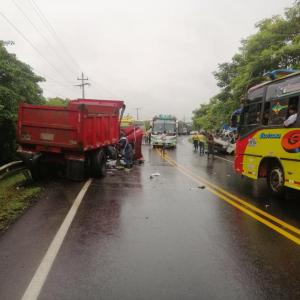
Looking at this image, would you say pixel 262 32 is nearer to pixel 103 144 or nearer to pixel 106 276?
pixel 103 144

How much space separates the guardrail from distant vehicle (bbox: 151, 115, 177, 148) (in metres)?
21.5

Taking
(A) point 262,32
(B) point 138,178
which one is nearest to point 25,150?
(B) point 138,178

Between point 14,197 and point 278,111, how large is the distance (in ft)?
23.3

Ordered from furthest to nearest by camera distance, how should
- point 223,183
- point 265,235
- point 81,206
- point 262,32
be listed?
point 262,32
point 223,183
point 81,206
point 265,235

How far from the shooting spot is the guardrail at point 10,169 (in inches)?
490

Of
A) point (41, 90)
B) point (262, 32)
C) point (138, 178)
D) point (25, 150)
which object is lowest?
point (138, 178)

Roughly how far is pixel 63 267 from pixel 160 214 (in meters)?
3.24

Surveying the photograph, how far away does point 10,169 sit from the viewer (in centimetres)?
1384

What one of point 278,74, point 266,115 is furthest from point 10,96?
point 278,74

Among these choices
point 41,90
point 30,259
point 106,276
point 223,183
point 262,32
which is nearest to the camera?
point 106,276

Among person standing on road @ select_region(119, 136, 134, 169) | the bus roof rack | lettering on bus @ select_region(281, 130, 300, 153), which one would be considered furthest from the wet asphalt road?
person standing on road @ select_region(119, 136, 134, 169)

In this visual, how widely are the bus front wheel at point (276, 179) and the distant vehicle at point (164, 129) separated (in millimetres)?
24979

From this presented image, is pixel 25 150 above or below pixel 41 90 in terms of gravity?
below

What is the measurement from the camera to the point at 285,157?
903 cm
